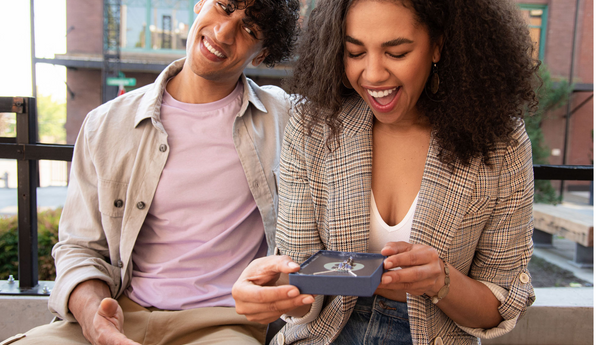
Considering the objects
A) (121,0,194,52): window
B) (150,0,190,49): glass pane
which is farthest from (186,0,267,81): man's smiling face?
(150,0,190,49): glass pane

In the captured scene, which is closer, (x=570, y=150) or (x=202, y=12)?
(x=202, y=12)

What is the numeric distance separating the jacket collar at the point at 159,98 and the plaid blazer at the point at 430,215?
1.26 ft

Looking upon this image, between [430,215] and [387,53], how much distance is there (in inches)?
19.2

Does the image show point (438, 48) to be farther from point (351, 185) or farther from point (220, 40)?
point (220, 40)

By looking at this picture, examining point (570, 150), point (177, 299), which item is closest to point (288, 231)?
point (177, 299)

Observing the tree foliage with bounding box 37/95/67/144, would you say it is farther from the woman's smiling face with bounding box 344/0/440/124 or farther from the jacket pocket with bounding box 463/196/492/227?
the jacket pocket with bounding box 463/196/492/227

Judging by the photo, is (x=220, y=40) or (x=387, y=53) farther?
(x=220, y=40)

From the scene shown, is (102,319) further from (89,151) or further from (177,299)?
(89,151)

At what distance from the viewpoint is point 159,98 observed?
5.99 ft

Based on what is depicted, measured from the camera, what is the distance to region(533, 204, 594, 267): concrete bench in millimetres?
4633

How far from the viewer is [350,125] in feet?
5.14

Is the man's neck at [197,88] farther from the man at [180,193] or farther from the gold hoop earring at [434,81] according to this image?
the gold hoop earring at [434,81]

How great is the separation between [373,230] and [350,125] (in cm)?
36

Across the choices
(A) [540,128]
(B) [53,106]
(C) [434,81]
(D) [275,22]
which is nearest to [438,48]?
(C) [434,81]
